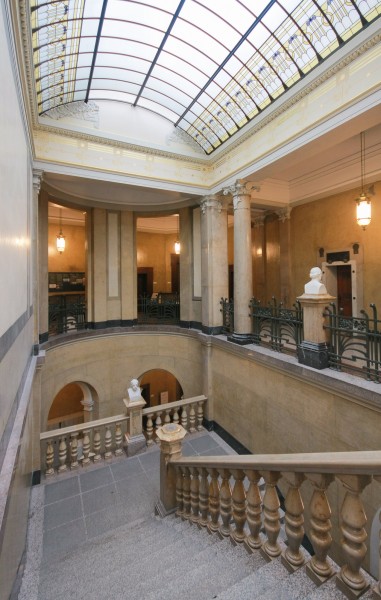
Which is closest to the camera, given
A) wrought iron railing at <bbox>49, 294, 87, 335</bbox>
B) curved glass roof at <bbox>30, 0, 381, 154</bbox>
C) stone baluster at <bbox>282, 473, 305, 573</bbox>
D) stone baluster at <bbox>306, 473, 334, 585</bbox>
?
stone baluster at <bbox>306, 473, 334, 585</bbox>

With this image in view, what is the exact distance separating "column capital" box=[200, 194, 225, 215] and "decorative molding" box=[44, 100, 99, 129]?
3218mm

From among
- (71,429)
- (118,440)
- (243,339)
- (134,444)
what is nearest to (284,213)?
(243,339)

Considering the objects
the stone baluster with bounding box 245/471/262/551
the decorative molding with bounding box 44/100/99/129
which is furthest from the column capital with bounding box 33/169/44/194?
the stone baluster with bounding box 245/471/262/551

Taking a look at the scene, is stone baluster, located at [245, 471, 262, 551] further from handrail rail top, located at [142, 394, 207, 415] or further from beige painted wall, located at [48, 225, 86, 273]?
beige painted wall, located at [48, 225, 86, 273]

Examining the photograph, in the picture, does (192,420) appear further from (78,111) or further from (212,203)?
(78,111)

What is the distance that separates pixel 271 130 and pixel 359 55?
6.06 ft

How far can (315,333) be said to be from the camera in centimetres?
472

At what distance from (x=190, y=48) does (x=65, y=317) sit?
283 inches

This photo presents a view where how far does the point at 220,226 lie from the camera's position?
26.4ft

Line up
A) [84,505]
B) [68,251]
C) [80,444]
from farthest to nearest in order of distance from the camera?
[68,251] < [80,444] < [84,505]

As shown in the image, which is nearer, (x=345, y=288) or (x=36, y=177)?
(x=36, y=177)

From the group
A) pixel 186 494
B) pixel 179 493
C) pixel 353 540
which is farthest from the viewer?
pixel 179 493

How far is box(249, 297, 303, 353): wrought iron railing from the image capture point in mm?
5289

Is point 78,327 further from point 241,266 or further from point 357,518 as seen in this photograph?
point 357,518
